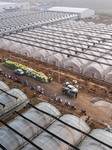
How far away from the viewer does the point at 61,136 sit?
15492 millimetres

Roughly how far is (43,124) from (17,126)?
8.86ft

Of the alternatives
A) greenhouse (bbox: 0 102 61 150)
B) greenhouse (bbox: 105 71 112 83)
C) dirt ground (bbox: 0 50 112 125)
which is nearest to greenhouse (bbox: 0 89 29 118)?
dirt ground (bbox: 0 50 112 125)

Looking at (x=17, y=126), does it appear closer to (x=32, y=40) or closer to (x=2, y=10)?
(x=32, y=40)

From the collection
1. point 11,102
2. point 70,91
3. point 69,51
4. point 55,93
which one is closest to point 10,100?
point 11,102

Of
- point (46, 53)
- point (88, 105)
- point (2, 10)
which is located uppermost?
point (2, 10)

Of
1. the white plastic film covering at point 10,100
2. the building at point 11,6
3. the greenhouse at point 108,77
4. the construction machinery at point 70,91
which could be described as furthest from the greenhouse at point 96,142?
the building at point 11,6

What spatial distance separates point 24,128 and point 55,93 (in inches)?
395

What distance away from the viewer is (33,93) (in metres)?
25.5

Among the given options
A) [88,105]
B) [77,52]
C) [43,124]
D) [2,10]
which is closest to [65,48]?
[77,52]

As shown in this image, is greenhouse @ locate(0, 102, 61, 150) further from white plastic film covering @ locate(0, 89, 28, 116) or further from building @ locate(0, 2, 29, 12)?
building @ locate(0, 2, 29, 12)

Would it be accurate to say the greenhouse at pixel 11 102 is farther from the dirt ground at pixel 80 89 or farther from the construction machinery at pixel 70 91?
the construction machinery at pixel 70 91

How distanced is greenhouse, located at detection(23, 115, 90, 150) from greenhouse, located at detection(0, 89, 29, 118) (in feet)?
20.1

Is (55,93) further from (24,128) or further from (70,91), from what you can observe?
(24,128)

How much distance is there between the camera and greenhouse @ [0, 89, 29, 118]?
19891mm
